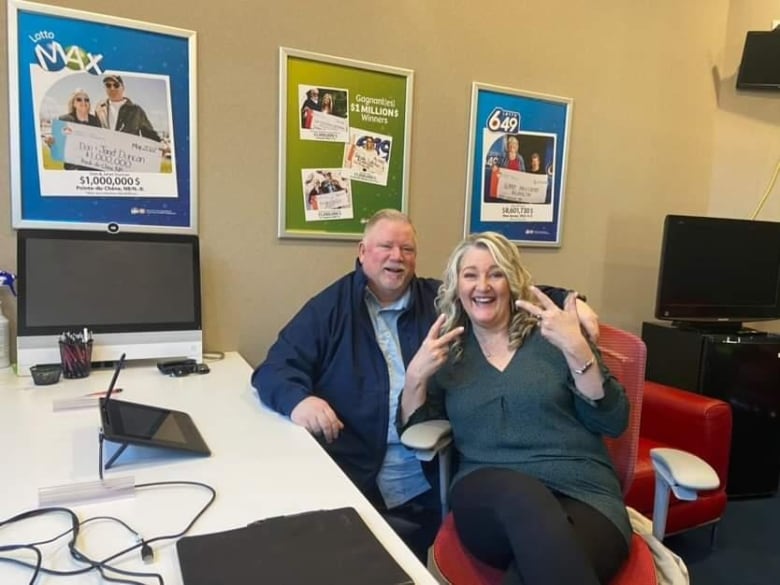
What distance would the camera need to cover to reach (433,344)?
57.6 inches

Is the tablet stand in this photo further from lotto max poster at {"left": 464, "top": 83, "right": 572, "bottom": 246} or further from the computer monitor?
lotto max poster at {"left": 464, "top": 83, "right": 572, "bottom": 246}

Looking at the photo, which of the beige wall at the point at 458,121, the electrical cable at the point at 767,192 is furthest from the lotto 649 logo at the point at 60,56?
the electrical cable at the point at 767,192

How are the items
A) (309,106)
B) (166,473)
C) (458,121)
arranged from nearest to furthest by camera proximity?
(166,473), (309,106), (458,121)

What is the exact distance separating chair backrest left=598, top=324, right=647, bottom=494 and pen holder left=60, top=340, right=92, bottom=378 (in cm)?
157

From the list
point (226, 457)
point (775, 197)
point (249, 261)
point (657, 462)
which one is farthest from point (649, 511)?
point (775, 197)

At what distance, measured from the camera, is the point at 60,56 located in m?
1.79

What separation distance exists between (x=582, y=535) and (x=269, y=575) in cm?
76

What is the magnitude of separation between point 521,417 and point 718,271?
1.82 m

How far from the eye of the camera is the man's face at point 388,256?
5.65 feet

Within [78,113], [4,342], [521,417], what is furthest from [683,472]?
[78,113]

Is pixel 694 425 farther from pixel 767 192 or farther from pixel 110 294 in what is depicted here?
pixel 110 294

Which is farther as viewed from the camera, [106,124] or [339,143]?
[339,143]

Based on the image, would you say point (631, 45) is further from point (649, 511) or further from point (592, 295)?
point (649, 511)

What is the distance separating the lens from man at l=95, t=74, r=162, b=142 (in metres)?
1.87
